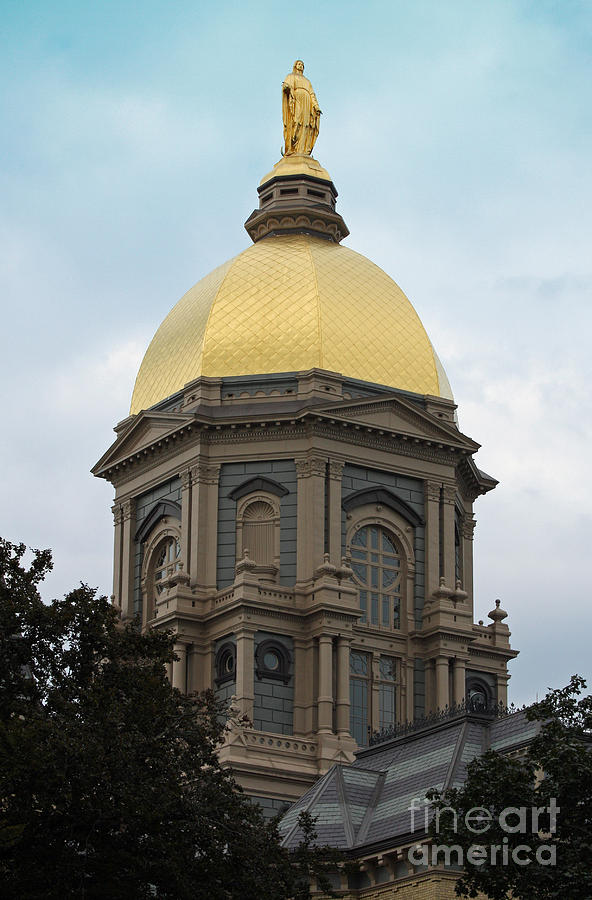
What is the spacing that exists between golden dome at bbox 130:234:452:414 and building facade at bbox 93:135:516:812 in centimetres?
8

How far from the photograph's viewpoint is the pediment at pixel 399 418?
2894 inches

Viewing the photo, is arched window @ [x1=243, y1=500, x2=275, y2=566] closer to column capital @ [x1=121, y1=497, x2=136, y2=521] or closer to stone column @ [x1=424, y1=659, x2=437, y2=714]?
column capital @ [x1=121, y1=497, x2=136, y2=521]

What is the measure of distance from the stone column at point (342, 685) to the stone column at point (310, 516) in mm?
2754

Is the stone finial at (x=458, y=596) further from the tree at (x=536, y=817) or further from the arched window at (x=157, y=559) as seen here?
Answer: the tree at (x=536, y=817)

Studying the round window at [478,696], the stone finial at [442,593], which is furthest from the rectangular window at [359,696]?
the round window at [478,696]

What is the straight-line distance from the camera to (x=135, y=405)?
80.0 m

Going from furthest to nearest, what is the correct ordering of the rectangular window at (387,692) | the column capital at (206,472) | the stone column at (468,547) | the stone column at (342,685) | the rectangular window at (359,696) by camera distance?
1. the stone column at (468,547)
2. the column capital at (206,472)
3. the rectangular window at (387,692)
4. the rectangular window at (359,696)
5. the stone column at (342,685)

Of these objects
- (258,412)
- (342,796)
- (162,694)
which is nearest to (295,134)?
(258,412)

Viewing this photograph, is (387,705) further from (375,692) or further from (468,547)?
(468,547)

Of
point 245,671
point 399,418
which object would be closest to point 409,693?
point 245,671

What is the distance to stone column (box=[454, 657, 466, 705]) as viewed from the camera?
2867 inches

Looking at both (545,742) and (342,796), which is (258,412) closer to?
(342,796)

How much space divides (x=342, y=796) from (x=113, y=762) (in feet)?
50.5

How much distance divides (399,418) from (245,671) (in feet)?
39.6
